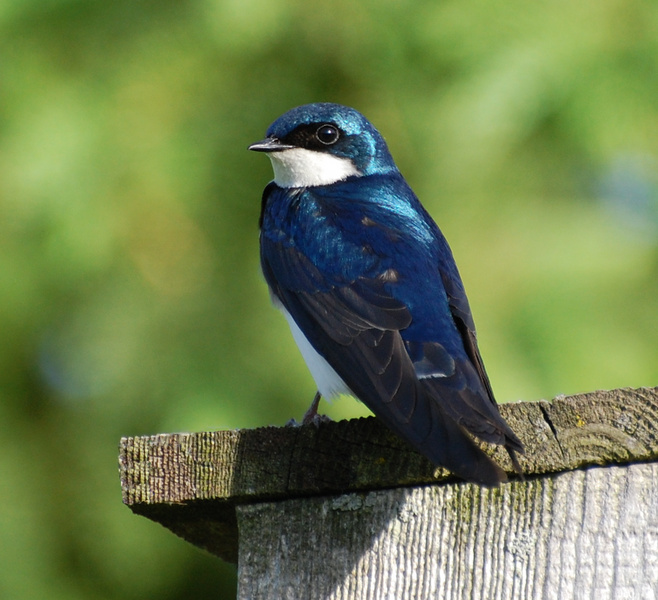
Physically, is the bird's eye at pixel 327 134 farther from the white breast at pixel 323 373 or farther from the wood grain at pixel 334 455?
the wood grain at pixel 334 455

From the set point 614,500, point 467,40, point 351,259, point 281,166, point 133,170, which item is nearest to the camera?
point 614,500

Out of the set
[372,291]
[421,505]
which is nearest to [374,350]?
[372,291]

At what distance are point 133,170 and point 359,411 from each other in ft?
Result: 3.39

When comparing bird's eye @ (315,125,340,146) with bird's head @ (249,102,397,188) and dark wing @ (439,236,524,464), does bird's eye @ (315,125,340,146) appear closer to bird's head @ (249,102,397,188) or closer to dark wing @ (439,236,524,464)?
bird's head @ (249,102,397,188)

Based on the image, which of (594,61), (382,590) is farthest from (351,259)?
(594,61)

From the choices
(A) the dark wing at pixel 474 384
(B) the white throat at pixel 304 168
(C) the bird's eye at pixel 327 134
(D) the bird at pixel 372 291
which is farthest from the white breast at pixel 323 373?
(C) the bird's eye at pixel 327 134

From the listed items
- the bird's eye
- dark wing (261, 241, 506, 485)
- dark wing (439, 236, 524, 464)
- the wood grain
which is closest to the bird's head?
the bird's eye

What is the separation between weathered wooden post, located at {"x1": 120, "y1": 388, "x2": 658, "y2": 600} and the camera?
156 cm

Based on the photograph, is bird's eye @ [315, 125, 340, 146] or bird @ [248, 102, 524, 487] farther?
bird's eye @ [315, 125, 340, 146]

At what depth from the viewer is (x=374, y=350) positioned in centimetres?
182

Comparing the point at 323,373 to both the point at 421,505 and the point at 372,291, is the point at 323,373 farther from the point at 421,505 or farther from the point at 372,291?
the point at 421,505

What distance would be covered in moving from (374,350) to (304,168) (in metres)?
0.93

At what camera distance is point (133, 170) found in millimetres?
3059

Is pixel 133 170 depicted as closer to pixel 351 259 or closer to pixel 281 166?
pixel 281 166
